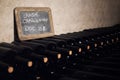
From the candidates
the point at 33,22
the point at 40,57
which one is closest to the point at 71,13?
the point at 33,22

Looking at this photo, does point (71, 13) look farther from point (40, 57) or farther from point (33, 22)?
point (40, 57)

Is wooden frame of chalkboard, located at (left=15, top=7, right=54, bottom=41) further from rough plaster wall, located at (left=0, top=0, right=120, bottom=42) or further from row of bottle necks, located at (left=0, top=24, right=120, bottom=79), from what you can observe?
row of bottle necks, located at (left=0, top=24, right=120, bottom=79)

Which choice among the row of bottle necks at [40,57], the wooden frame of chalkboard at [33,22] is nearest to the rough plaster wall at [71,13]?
the wooden frame of chalkboard at [33,22]

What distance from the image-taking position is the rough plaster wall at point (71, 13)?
286 centimetres

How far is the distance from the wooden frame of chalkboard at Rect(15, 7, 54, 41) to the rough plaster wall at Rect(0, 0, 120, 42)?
106mm

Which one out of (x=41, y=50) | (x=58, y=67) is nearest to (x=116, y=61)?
(x=58, y=67)

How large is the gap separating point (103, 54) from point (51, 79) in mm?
1408

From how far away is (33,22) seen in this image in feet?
10.3

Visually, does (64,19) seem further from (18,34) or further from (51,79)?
(51,79)

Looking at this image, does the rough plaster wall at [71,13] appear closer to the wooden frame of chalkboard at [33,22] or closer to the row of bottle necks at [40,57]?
the wooden frame of chalkboard at [33,22]

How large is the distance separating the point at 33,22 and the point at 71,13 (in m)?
1.18

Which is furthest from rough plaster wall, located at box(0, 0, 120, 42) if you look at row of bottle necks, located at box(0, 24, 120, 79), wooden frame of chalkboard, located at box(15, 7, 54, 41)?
row of bottle necks, located at box(0, 24, 120, 79)

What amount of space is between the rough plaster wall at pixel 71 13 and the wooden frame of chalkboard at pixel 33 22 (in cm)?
→ 11

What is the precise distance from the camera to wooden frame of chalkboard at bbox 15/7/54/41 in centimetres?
292
